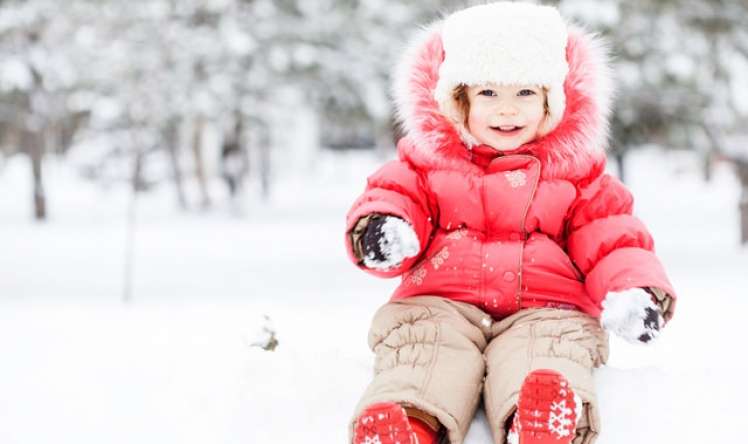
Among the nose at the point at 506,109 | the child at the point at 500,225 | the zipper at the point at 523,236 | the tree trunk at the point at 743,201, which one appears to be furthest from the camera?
the tree trunk at the point at 743,201

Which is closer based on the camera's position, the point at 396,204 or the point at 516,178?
the point at 396,204

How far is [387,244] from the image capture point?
2.35m

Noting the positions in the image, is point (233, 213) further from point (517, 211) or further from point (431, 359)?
point (431, 359)

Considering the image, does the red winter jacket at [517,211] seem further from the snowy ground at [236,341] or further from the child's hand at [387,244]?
the snowy ground at [236,341]

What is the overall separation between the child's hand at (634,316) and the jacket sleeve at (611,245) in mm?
51

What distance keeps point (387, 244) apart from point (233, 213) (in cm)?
1428

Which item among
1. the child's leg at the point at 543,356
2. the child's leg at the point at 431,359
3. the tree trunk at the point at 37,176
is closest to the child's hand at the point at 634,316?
the child's leg at the point at 543,356

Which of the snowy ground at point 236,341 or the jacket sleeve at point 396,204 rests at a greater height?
the jacket sleeve at point 396,204

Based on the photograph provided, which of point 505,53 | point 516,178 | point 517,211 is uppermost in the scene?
point 505,53

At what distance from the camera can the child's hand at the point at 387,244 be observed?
7.71ft

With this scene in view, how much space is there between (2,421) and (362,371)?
4.12 feet

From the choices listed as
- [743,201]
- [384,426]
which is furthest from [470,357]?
[743,201]

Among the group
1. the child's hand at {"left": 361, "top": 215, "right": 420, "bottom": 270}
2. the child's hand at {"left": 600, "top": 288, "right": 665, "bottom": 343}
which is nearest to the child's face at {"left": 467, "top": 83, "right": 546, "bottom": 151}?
the child's hand at {"left": 361, "top": 215, "right": 420, "bottom": 270}

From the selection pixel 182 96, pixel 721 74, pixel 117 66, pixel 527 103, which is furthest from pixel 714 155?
pixel 117 66
